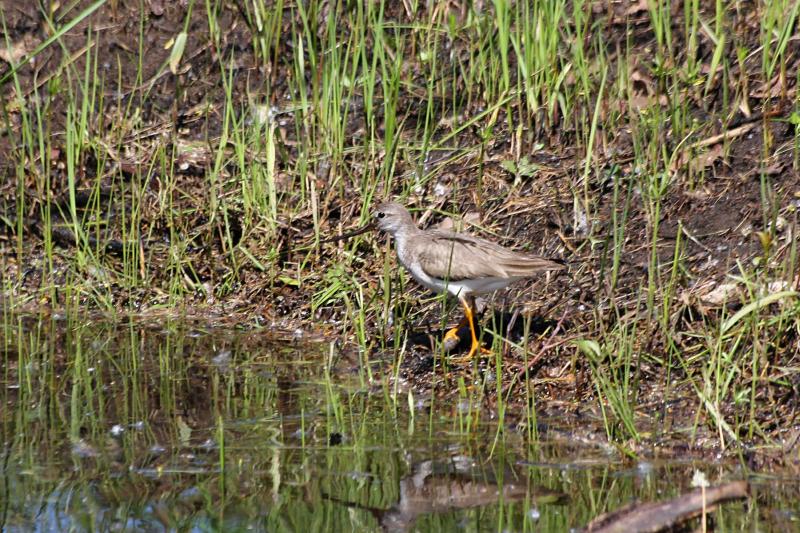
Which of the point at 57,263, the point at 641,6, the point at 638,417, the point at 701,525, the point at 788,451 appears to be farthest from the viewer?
the point at 641,6

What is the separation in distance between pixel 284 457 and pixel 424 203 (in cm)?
338

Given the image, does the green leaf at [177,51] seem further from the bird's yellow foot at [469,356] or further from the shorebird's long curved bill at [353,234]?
the bird's yellow foot at [469,356]

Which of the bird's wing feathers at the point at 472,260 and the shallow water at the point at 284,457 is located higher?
the bird's wing feathers at the point at 472,260

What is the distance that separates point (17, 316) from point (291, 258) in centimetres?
193

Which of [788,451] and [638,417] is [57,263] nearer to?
[638,417]

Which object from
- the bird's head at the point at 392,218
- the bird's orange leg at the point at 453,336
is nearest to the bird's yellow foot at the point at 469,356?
the bird's orange leg at the point at 453,336

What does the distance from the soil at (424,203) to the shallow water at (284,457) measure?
563mm

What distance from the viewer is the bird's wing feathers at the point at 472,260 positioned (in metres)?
7.20

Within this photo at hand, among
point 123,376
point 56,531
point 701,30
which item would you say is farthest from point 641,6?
point 56,531

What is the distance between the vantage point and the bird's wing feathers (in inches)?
283

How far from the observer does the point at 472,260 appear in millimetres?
7316

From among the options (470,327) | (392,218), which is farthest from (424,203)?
(470,327)

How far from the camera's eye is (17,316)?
8.32 metres

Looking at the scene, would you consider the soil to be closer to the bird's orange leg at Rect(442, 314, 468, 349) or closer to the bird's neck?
the bird's orange leg at Rect(442, 314, 468, 349)
